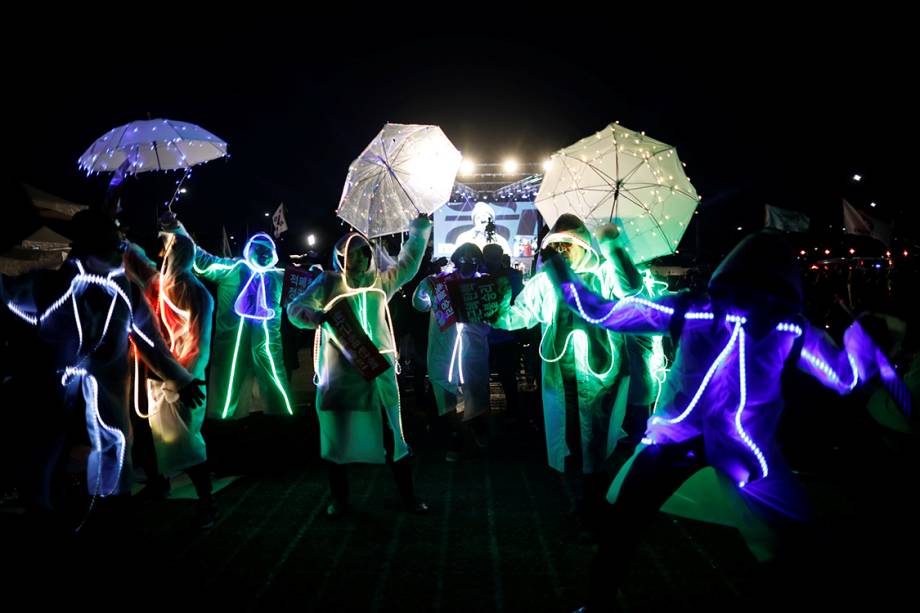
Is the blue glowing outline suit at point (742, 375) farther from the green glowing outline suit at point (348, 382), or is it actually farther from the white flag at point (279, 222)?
the white flag at point (279, 222)

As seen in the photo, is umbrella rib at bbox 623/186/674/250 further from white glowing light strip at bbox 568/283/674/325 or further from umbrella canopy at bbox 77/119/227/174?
umbrella canopy at bbox 77/119/227/174

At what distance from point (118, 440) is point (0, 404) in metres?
0.61

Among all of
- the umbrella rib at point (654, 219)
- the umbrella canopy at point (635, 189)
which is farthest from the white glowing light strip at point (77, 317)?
the umbrella rib at point (654, 219)

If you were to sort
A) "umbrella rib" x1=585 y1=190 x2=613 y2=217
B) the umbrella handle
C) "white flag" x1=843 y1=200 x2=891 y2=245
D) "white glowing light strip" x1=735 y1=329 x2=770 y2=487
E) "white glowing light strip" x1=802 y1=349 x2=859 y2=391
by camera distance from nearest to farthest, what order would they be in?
"white glowing light strip" x1=735 y1=329 x2=770 y2=487
"white glowing light strip" x1=802 y1=349 x2=859 y2=391
"umbrella rib" x1=585 y1=190 x2=613 y2=217
the umbrella handle
"white flag" x1=843 y1=200 x2=891 y2=245

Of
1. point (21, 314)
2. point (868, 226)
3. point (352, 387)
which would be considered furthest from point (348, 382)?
point (868, 226)

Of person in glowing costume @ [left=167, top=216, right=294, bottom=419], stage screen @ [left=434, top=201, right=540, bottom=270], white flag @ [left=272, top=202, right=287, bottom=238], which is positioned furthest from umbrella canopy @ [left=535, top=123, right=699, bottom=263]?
white flag @ [left=272, top=202, right=287, bottom=238]

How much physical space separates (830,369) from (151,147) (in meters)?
6.38

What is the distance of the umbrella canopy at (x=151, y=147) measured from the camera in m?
5.93

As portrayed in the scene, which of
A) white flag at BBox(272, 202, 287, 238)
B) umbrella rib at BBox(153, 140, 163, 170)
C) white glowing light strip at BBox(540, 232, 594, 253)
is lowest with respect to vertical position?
white glowing light strip at BBox(540, 232, 594, 253)

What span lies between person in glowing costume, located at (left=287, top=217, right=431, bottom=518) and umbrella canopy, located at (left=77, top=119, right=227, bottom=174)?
248 cm

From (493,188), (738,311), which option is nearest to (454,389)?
(738,311)

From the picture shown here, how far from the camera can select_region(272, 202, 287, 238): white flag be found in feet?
52.1

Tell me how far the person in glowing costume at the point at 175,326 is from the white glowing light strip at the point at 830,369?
13.9 ft

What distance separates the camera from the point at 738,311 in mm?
2863
